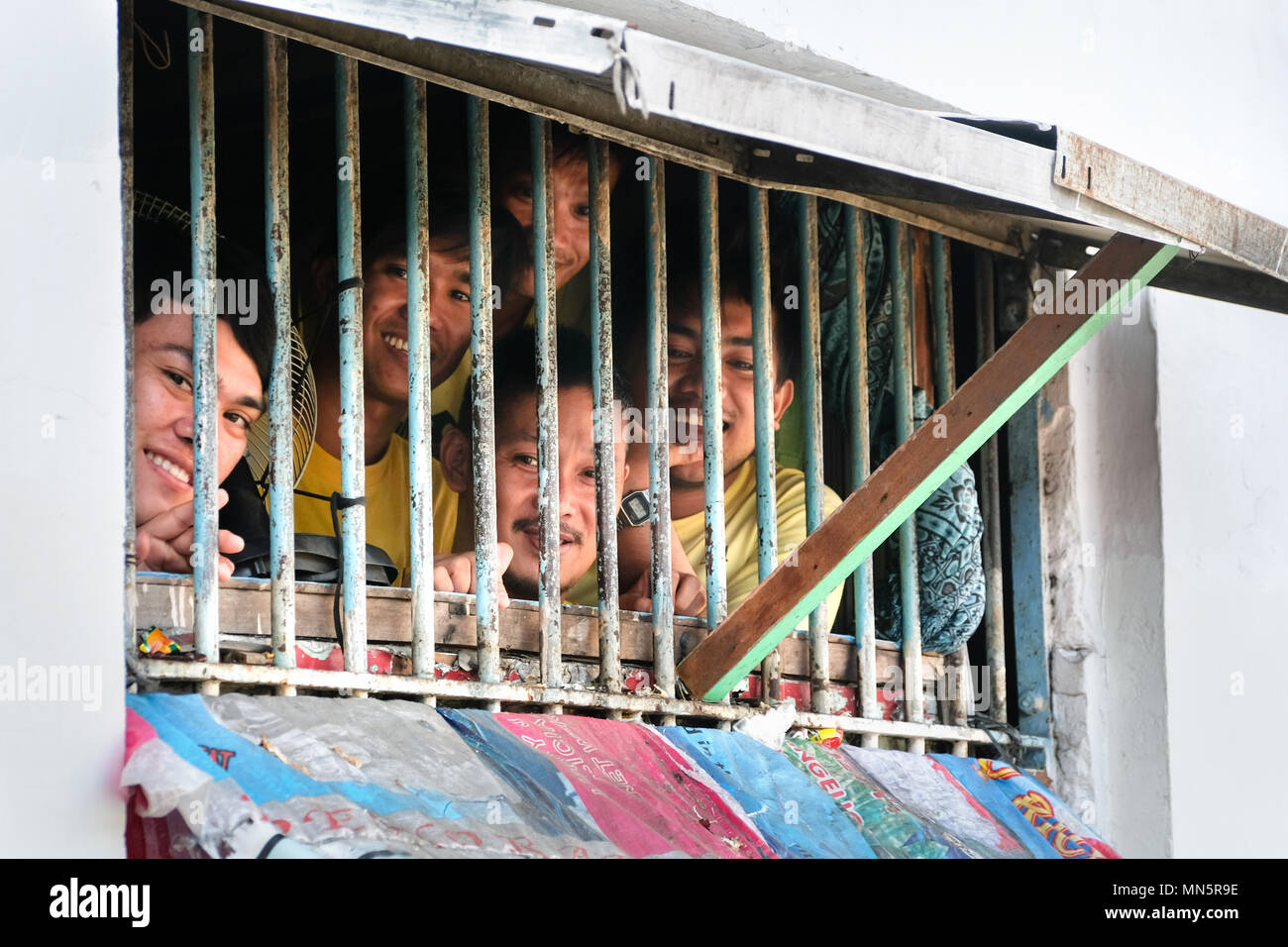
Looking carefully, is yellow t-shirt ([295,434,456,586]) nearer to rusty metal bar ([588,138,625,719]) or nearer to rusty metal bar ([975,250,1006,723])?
rusty metal bar ([588,138,625,719])

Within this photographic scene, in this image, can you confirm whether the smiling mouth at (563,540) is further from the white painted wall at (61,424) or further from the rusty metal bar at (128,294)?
the white painted wall at (61,424)

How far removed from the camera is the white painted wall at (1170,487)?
5.21m

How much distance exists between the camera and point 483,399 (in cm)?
394

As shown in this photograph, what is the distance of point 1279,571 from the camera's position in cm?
561

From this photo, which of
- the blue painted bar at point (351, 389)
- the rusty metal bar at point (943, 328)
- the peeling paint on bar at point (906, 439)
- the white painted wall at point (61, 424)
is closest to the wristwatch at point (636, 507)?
the peeling paint on bar at point (906, 439)

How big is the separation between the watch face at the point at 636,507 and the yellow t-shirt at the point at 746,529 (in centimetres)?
29

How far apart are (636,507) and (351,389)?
1.13m

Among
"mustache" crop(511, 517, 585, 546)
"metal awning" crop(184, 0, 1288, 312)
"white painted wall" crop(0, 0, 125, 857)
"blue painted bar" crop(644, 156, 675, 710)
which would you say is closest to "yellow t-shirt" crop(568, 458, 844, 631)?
"blue painted bar" crop(644, 156, 675, 710)

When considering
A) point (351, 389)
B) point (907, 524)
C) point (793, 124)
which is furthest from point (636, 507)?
point (793, 124)

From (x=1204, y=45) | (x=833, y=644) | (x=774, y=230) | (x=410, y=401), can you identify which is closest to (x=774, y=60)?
(x=774, y=230)

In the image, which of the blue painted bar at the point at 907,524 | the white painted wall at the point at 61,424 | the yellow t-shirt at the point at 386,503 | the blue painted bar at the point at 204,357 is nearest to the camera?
the white painted wall at the point at 61,424

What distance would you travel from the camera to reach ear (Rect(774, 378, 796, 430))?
5.05 meters

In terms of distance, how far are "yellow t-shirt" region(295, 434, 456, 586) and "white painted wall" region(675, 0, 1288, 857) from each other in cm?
Result: 196

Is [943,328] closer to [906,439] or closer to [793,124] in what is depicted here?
[906,439]
